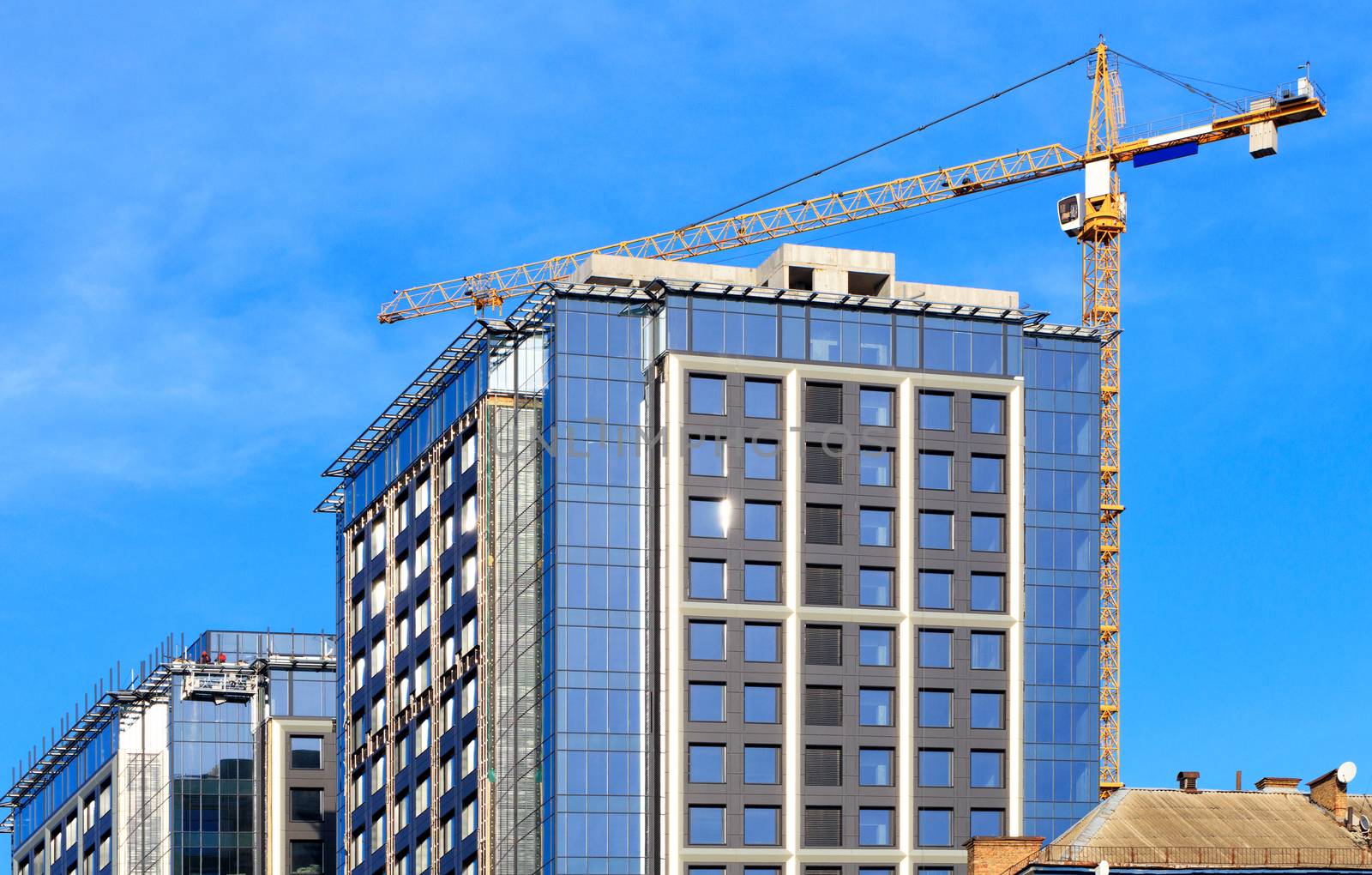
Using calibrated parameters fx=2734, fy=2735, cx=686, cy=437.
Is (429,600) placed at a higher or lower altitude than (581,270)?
lower

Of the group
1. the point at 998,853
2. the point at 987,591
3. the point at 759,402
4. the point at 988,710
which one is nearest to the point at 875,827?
the point at 988,710

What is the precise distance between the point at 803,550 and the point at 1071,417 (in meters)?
20.9

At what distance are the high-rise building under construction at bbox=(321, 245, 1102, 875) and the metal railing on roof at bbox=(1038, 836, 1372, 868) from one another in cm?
2087

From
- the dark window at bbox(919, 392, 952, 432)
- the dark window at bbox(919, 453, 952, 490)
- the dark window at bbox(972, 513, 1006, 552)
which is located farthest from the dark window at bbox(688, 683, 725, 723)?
the dark window at bbox(919, 392, 952, 432)

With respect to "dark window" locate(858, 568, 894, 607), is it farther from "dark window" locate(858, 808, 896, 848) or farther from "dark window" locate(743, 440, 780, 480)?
"dark window" locate(858, 808, 896, 848)

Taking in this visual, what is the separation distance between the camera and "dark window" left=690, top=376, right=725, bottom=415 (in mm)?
160500

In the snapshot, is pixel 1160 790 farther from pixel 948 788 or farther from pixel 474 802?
pixel 474 802

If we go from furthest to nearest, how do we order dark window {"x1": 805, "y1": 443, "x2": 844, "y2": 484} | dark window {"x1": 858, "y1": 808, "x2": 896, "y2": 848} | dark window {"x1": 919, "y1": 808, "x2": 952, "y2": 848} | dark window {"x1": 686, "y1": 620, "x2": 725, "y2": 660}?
dark window {"x1": 805, "y1": 443, "x2": 844, "y2": 484} → dark window {"x1": 686, "y1": 620, "x2": 725, "y2": 660} → dark window {"x1": 919, "y1": 808, "x2": 952, "y2": 848} → dark window {"x1": 858, "y1": 808, "x2": 896, "y2": 848}

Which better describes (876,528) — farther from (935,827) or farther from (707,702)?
(935,827)

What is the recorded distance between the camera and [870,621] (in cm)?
15988

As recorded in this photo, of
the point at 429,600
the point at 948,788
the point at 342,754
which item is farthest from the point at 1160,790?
the point at 342,754

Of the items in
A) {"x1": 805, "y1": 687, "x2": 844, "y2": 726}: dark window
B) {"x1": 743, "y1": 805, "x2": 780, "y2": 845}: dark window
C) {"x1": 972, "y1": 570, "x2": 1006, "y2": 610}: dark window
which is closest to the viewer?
{"x1": 743, "y1": 805, "x2": 780, "y2": 845}: dark window

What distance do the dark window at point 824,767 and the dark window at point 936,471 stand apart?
1705 centimetres

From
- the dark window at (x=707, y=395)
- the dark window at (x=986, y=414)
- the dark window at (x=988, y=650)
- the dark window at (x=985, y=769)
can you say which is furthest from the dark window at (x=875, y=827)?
the dark window at (x=707, y=395)
